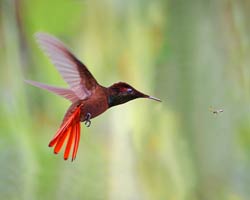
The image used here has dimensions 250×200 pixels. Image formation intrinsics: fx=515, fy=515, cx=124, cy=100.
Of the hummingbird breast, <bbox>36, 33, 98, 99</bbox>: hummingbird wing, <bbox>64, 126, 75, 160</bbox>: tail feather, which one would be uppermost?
<bbox>36, 33, 98, 99</bbox>: hummingbird wing

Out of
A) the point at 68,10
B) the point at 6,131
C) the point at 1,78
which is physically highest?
the point at 68,10

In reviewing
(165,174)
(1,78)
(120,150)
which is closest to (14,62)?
(1,78)

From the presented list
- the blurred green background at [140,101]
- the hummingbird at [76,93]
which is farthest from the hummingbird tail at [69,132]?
the blurred green background at [140,101]

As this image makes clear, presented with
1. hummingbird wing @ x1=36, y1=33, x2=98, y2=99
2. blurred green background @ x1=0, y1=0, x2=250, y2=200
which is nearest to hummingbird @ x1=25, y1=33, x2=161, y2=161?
hummingbird wing @ x1=36, y1=33, x2=98, y2=99

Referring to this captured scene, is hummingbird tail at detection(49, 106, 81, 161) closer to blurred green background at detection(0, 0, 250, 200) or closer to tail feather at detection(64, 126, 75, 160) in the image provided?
tail feather at detection(64, 126, 75, 160)

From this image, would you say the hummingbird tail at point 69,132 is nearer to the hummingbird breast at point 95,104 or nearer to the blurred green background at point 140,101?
the hummingbird breast at point 95,104

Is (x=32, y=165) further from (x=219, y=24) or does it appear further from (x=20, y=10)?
(x=219, y=24)
